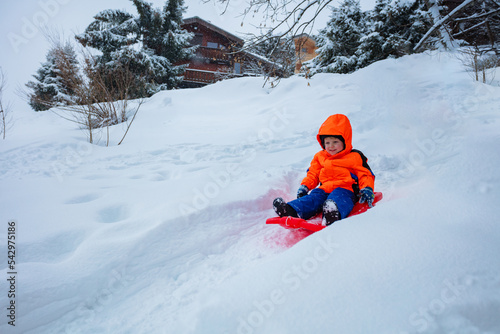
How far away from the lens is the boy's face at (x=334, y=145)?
2.25m

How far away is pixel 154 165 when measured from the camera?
11.5 feet

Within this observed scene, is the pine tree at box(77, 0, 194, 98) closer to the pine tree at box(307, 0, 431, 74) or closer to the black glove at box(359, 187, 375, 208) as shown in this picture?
the pine tree at box(307, 0, 431, 74)

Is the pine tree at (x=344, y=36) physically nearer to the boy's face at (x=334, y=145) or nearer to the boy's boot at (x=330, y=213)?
the boy's face at (x=334, y=145)

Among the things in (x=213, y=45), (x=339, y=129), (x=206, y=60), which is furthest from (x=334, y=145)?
(x=213, y=45)

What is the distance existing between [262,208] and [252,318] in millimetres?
1392

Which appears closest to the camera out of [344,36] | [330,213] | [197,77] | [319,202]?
[330,213]

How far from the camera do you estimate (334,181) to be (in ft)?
7.15

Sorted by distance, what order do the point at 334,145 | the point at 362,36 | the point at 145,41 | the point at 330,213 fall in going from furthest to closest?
the point at 145,41
the point at 362,36
the point at 334,145
the point at 330,213

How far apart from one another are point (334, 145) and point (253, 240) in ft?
3.45

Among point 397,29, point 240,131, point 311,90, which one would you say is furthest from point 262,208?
point 397,29

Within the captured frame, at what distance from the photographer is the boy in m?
1.92

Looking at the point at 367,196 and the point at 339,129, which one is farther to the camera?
the point at 339,129

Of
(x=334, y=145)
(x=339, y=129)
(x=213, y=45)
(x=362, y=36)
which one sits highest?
(x=213, y=45)

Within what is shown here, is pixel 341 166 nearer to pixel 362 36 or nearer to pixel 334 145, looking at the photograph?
pixel 334 145
